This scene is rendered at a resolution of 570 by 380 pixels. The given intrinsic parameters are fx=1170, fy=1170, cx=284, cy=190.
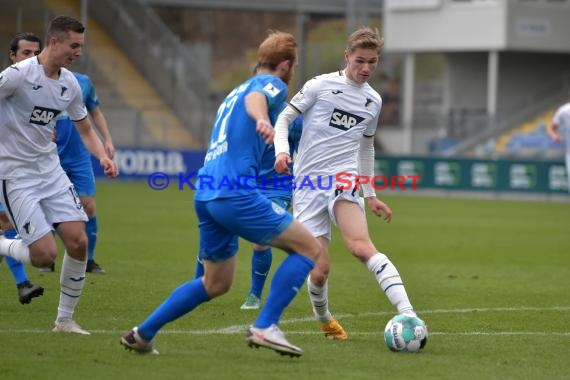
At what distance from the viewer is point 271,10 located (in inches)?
1631

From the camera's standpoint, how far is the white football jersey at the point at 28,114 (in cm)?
802

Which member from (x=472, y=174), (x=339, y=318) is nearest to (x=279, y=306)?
(x=339, y=318)

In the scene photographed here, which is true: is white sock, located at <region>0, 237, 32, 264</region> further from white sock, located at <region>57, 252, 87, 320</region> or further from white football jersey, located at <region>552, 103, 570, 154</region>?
white football jersey, located at <region>552, 103, 570, 154</region>

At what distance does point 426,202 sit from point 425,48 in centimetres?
1303

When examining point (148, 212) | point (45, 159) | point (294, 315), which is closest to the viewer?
point (45, 159)

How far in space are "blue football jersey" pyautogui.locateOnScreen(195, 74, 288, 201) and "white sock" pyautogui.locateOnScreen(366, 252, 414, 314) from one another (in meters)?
1.54

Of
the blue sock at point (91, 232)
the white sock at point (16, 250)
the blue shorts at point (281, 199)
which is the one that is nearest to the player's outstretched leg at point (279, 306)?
the white sock at point (16, 250)

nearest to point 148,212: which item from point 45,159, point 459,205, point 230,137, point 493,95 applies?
point 459,205

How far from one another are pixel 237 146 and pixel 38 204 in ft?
6.09

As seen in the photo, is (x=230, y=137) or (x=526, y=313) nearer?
(x=230, y=137)

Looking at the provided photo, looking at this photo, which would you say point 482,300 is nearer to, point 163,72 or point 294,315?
point 294,315

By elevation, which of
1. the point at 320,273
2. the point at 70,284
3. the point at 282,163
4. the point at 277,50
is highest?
the point at 277,50

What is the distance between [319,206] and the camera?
8.45m

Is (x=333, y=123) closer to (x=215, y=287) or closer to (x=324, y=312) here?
(x=324, y=312)
